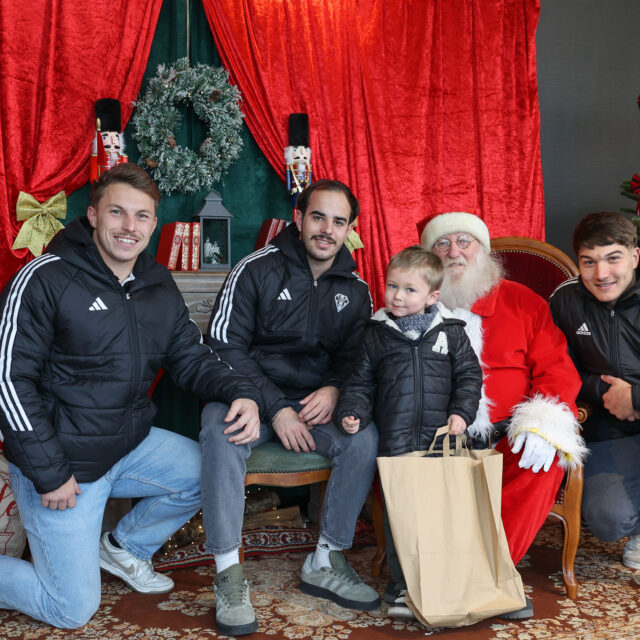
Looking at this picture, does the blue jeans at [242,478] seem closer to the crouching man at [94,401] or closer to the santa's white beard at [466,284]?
the crouching man at [94,401]

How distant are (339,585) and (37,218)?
101 inches

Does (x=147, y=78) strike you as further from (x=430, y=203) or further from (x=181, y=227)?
(x=430, y=203)

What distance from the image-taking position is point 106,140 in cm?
372

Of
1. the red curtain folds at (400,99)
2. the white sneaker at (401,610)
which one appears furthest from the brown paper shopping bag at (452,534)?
the red curtain folds at (400,99)

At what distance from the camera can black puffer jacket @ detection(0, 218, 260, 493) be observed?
220cm

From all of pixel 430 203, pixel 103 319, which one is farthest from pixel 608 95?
pixel 103 319

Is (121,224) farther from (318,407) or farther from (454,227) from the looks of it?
(454,227)

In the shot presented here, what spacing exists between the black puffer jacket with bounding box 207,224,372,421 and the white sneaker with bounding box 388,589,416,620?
90 centimetres

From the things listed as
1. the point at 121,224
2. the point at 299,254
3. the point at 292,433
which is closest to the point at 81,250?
the point at 121,224

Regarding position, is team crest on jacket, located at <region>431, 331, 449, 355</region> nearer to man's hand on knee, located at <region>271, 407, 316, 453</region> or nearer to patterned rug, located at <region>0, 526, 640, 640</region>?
man's hand on knee, located at <region>271, 407, 316, 453</region>

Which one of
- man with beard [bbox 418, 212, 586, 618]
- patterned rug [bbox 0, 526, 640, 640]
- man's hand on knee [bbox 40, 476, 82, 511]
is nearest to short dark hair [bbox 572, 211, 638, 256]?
man with beard [bbox 418, 212, 586, 618]

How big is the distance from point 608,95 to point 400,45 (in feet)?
5.62

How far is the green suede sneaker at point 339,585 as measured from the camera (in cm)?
251

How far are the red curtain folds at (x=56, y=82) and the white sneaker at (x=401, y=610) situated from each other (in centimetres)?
266
